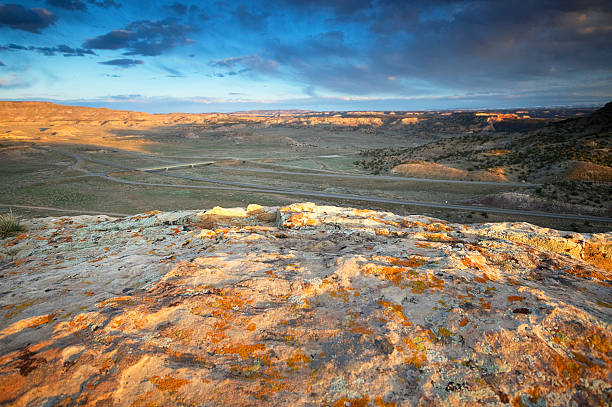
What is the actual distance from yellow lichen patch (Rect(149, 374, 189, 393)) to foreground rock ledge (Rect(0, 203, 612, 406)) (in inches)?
0.5

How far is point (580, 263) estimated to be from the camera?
5.87 metres

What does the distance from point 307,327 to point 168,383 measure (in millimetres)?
1629

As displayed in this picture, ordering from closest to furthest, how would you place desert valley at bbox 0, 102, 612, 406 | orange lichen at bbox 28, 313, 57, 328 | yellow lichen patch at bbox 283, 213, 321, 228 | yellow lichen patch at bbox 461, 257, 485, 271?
desert valley at bbox 0, 102, 612, 406, orange lichen at bbox 28, 313, 57, 328, yellow lichen patch at bbox 461, 257, 485, 271, yellow lichen patch at bbox 283, 213, 321, 228

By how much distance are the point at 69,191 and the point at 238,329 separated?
44.4m

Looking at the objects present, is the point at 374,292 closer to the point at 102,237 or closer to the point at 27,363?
the point at 27,363

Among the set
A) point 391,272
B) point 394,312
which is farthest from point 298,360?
point 391,272

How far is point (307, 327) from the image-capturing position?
3.58 m

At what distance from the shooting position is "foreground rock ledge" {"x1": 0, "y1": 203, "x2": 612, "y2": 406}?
2.57 meters

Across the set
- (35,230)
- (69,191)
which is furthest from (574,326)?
(69,191)

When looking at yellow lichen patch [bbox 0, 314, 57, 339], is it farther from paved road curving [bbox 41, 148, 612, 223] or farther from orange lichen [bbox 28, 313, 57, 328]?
paved road curving [bbox 41, 148, 612, 223]

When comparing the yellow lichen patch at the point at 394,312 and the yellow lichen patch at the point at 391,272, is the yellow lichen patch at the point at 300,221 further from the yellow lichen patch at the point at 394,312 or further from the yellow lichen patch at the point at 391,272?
the yellow lichen patch at the point at 394,312

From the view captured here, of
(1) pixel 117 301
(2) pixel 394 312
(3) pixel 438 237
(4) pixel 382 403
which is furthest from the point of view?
(3) pixel 438 237

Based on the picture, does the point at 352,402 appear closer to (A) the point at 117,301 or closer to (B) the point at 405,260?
(B) the point at 405,260

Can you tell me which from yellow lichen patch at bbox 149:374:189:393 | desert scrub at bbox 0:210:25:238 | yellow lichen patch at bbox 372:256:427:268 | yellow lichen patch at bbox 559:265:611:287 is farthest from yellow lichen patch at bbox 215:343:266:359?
desert scrub at bbox 0:210:25:238
